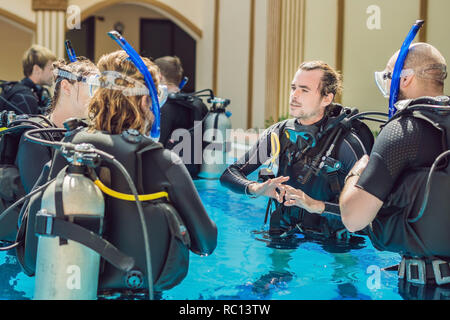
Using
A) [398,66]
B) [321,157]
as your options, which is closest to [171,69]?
[321,157]

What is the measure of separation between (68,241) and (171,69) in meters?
4.25

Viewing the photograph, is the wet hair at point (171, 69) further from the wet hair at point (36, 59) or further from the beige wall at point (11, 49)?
the beige wall at point (11, 49)

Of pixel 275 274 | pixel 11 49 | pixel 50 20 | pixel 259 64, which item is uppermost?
pixel 50 20

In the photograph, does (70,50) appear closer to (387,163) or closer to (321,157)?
(321,157)

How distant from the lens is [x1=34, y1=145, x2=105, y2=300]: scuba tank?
5.95ft

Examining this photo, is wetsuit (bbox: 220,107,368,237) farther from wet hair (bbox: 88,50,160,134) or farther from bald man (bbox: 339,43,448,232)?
wet hair (bbox: 88,50,160,134)

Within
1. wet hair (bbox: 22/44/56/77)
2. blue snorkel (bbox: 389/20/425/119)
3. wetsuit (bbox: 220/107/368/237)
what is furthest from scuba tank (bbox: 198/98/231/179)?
blue snorkel (bbox: 389/20/425/119)

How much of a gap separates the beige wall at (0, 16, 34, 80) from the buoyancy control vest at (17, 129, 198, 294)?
14044 millimetres

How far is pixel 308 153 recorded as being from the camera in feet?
11.3

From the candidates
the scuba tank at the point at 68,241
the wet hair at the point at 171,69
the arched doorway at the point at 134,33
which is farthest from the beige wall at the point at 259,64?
the scuba tank at the point at 68,241

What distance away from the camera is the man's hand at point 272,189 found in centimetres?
294

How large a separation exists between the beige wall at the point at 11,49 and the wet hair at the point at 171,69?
10272mm
